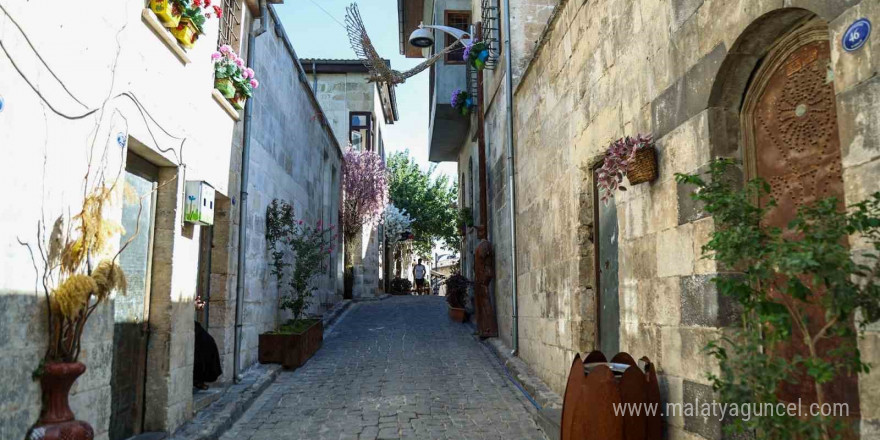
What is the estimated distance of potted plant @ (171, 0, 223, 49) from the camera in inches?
191

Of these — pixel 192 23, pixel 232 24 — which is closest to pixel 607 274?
pixel 192 23

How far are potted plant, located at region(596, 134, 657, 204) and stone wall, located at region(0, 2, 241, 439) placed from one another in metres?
3.19

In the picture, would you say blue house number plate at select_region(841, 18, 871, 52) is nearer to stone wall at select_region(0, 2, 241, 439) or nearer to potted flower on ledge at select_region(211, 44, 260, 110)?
stone wall at select_region(0, 2, 241, 439)

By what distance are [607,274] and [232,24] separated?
4648mm

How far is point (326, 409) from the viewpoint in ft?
19.0

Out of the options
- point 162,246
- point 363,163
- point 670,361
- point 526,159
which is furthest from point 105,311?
point 363,163

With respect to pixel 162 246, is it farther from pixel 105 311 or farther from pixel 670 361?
A: pixel 670 361

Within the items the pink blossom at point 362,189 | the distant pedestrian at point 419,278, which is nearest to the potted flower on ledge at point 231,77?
the pink blossom at point 362,189

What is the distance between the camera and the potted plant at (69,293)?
3.19 metres

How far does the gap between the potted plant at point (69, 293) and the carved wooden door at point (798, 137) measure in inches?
138

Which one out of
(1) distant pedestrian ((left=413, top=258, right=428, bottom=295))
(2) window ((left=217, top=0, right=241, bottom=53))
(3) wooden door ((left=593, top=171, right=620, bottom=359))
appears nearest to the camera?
(3) wooden door ((left=593, top=171, right=620, bottom=359))

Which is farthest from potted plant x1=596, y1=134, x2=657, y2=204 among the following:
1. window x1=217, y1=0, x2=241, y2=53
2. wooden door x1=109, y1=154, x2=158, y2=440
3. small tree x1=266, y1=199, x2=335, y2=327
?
small tree x1=266, y1=199, x2=335, y2=327

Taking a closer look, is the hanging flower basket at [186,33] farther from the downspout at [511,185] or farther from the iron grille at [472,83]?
the iron grille at [472,83]

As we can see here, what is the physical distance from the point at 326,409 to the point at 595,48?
3.95 metres
